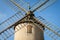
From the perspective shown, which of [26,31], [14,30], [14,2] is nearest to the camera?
[26,31]

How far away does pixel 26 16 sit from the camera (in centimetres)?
1138

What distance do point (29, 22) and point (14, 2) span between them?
9.67ft

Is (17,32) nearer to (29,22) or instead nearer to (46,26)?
(29,22)

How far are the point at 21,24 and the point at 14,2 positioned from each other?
273 cm

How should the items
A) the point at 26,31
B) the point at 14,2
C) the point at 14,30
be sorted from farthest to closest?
the point at 14,2 → the point at 14,30 → the point at 26,31

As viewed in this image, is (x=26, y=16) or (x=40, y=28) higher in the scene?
(x=26, y=16)

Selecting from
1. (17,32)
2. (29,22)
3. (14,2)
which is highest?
(14,2)

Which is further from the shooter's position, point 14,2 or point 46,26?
point 14,2

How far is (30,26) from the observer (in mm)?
10797

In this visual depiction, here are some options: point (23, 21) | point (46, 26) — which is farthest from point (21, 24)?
point (46, 26)

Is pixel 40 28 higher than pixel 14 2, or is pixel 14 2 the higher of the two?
pixel 14 2

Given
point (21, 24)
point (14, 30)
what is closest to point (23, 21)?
point (21, 24)

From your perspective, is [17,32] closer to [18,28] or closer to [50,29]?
[18,28]

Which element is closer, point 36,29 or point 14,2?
point 36,29
